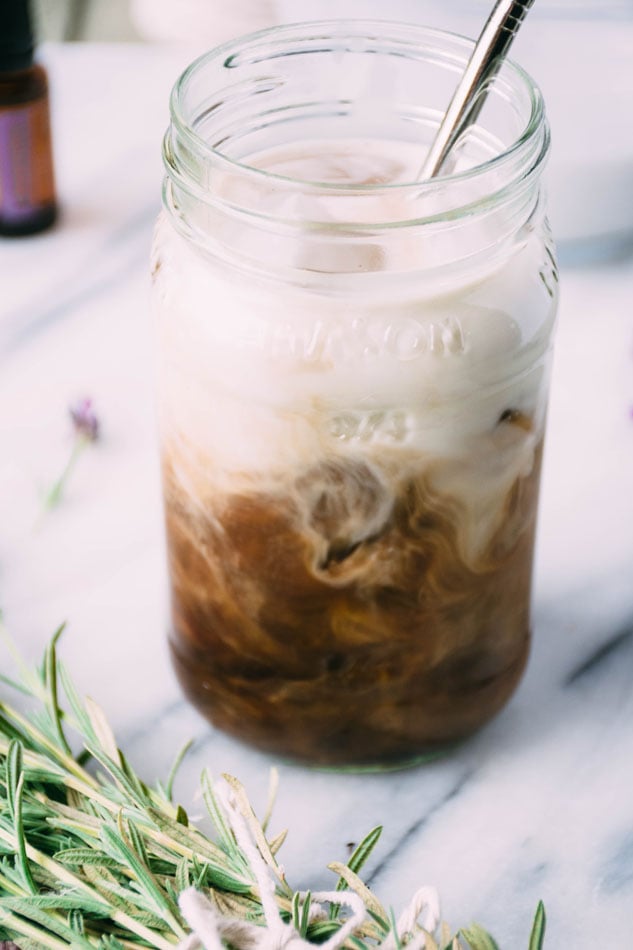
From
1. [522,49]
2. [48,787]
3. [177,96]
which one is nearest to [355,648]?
[48,787]

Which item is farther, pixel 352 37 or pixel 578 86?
pixel 578 86

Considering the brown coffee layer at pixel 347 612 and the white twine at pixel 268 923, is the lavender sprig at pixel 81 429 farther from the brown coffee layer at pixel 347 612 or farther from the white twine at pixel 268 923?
the white twine at pixel 268 923

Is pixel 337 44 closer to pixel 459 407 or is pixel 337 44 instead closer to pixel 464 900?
pixel 459 407

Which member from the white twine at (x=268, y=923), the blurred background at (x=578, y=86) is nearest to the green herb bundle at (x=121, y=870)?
the white twine at (x=268, y=923)

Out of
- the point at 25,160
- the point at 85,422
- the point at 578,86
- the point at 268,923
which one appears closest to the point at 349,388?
the point at 268,923

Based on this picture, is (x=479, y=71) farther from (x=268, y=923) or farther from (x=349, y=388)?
(x=268, y=923)

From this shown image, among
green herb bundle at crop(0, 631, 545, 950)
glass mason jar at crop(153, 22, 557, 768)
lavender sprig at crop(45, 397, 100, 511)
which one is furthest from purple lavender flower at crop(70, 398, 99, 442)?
green herb bundle at crop(0, 631, 545, 950)
